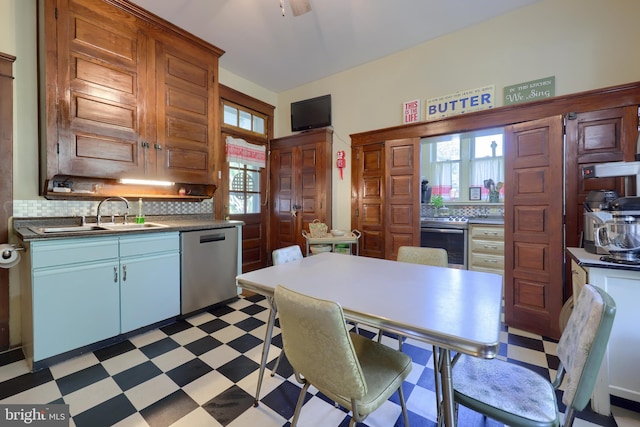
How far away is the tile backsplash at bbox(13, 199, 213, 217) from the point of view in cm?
219

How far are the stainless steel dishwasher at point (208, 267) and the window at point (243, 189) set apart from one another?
1.05 m

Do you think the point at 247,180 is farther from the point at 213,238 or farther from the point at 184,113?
the point at 213,238

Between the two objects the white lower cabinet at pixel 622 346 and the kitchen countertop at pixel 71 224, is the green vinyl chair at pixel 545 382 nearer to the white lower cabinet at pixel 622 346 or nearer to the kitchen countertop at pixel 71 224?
the white lower cabinet at pixel 622 346

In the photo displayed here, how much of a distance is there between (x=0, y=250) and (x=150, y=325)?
117 centimetres

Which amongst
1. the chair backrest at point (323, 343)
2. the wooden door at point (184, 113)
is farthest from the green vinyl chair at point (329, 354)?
the wooden door at point (184, 113)

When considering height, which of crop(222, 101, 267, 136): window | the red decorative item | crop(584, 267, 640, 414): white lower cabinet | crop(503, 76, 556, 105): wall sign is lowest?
crop(584, 267, 640, 414): white lower cabinet

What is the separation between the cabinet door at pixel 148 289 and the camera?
7.19ft

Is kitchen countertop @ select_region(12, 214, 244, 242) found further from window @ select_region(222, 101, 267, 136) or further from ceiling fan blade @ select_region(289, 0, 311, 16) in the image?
ceiling fan blade @ select_region(289, 0, 311, 16)

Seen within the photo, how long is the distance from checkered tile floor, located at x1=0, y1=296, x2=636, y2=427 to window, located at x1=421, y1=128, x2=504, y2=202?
3.07 metres

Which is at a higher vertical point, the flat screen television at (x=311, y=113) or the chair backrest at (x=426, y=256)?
the flat screen television at (x=311, y=113)

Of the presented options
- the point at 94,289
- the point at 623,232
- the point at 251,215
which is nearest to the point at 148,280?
the point at 94,289

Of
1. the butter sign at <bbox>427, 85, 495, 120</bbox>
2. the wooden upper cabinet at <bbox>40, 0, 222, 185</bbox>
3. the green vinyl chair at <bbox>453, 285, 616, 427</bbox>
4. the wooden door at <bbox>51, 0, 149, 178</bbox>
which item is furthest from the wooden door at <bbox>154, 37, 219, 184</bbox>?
the green vinyl chair at <bbox>453, 285, 616, 427</bbox>

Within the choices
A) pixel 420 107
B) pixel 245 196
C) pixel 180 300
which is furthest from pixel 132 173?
pixel 420 107

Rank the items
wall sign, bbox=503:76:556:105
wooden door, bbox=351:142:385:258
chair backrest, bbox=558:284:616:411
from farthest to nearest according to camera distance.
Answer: wooden door, bbox=351:142:385:258 → wall sign, bbox=503:76:556:105 → chair backrest, bbox=558:284:616:411
